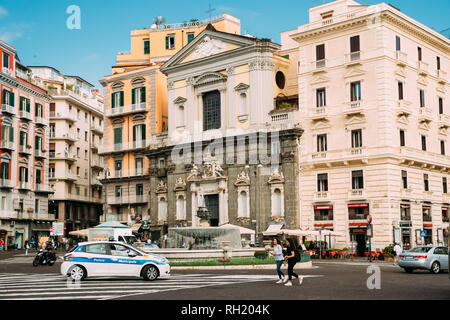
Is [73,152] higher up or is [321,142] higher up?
[73,152]

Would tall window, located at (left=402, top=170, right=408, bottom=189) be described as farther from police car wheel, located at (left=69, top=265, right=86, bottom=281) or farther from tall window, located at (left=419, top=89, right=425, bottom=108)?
police car wheel, located at (left=69, top=265, right=86, bottom=281)

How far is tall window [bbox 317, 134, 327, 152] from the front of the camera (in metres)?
47.9

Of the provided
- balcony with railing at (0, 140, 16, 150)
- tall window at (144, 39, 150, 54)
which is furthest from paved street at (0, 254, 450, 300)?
tall window at (144, 39, 150, 54)

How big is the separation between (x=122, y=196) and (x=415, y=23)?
114 feet

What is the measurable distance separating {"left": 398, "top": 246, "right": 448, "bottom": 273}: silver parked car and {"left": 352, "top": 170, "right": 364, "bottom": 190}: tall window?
677 inches

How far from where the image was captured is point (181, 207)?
184 feet

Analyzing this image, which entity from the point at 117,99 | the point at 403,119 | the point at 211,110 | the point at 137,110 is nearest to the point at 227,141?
the point at 211,110

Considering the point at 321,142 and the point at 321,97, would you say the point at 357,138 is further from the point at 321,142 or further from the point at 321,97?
the point at 321,97

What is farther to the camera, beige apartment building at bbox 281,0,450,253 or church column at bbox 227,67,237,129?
church column at bbox 227,67,237,129

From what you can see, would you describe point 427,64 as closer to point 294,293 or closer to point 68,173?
point 294,293

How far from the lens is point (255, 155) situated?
5088 cm

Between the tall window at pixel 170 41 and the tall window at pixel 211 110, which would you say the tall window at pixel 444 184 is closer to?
the tall window at pixel 211 110

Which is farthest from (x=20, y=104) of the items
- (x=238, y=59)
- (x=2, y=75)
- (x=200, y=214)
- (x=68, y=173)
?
(x=200, y=214)

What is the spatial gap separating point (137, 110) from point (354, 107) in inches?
1011
